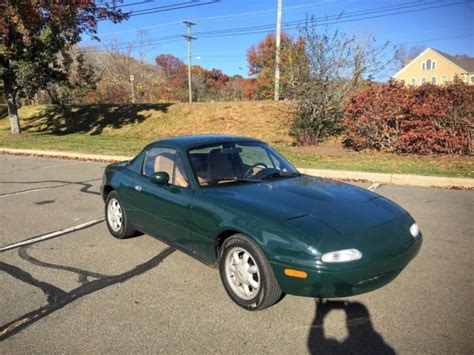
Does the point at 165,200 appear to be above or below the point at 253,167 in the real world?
below

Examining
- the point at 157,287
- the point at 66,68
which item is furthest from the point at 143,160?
the point at 66,68

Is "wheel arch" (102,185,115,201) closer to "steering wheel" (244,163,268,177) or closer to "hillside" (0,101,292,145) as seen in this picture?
"steering wheel" (244,163,268,177)

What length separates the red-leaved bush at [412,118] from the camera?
11062 millimetres

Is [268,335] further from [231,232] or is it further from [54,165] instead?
[54,165]

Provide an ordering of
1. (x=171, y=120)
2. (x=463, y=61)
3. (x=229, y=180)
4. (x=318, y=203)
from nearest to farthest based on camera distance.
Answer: (x=318, y=203)
(x=229, y=180)
(x=171, y=120)
(x=463, y=61)

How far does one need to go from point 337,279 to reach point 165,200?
201 cm

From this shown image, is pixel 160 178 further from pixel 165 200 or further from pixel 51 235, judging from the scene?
pixel 51 235

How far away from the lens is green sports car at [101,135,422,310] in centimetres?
299

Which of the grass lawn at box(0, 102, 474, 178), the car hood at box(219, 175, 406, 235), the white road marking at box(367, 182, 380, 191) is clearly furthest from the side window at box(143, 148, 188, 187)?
the grass lawn at box(0, 102, 474, 178)

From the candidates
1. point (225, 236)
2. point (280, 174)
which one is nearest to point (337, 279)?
point (225, 236)

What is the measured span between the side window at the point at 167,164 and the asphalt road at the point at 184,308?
2.94ft

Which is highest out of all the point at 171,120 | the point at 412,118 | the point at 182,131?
the point at 412,118

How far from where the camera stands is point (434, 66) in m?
60.2

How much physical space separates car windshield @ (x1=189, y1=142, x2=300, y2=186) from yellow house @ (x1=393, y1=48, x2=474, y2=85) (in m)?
58.4
